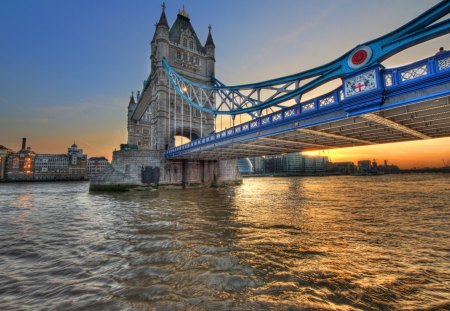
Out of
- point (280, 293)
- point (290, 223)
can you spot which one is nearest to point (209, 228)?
point (290, 223)

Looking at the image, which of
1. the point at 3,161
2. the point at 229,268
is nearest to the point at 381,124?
the point at 229,268

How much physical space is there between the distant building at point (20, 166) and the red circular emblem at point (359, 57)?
12960 cm

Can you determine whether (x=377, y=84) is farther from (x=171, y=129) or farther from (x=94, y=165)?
(x=94, y=165)

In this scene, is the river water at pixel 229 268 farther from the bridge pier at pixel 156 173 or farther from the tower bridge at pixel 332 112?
the bridge pier at pixel 156 173

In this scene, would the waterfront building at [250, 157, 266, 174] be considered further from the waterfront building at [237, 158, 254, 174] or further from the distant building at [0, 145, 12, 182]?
the distant building at [0, 145, 12, 182]

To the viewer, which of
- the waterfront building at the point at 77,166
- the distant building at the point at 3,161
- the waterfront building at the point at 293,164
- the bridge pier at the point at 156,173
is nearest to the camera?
the bridge pier at the point at 156,173

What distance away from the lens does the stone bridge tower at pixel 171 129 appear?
28047 millimetres

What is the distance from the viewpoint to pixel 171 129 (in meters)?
37.2

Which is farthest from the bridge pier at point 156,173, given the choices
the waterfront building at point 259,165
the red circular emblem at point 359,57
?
the waterfront building at point 259,165

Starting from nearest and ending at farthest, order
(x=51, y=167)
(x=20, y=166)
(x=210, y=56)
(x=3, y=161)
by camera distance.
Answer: (x=210, y=56)
(x=3, y=161)
(x=20, y=166)
(x=51, y=167)

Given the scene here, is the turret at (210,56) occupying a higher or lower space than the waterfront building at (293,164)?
higher

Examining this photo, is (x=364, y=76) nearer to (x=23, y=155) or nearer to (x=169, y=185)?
(x=169, y=185)

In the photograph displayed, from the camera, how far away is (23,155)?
98.6 meters

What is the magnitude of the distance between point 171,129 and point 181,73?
1146 centimetres
